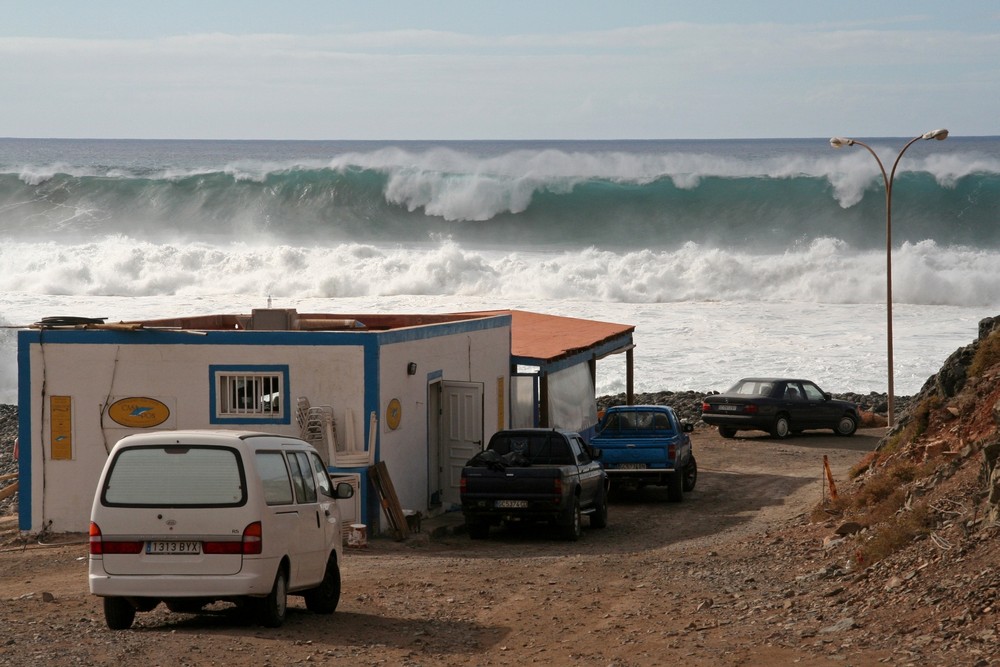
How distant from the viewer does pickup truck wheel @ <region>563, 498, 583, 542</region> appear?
16.4 m

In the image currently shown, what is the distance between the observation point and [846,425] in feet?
95.4

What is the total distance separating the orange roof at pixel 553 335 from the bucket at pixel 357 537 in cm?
605

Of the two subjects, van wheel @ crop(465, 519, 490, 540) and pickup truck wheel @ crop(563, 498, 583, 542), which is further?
van wheel @ crop(465, 519, 490, 540)

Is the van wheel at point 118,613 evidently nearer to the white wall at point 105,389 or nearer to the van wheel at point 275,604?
the van wheel at point 275,604

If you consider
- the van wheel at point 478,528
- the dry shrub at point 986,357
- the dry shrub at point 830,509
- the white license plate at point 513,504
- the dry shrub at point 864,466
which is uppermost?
the dry shrub at point 986,357

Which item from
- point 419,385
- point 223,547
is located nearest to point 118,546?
point 223,547

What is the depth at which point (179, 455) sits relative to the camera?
32.2ft

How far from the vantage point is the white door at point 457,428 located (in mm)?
18875

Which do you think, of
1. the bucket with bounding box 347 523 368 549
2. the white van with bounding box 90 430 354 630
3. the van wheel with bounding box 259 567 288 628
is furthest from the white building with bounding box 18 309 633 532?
the white van with bounding box 90 430 354 630

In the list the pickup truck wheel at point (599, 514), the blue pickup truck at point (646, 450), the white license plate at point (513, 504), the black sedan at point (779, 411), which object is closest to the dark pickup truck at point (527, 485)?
the white license plate at point (513, 504)

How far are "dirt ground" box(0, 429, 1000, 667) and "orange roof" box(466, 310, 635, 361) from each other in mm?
5290

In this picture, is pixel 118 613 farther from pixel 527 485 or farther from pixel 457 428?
pixel 457 428

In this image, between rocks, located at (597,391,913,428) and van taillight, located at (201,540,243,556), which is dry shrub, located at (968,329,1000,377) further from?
rocks, located at (597,391,913,428)

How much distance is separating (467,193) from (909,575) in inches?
2467
